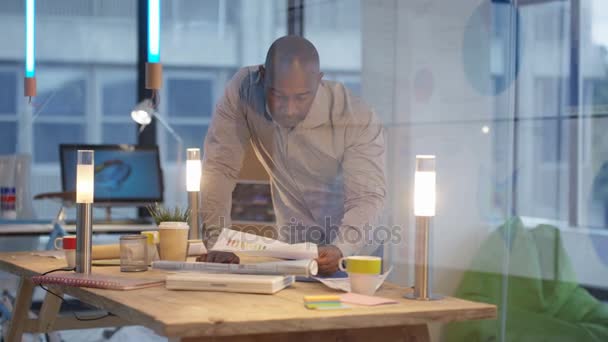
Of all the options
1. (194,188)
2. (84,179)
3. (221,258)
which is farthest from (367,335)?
(194,188)

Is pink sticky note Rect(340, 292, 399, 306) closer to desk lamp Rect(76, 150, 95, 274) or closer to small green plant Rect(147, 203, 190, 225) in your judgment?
desk lamp Rect(76, 150, 95, 274)

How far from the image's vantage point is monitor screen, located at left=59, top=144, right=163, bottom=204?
512 centimetres

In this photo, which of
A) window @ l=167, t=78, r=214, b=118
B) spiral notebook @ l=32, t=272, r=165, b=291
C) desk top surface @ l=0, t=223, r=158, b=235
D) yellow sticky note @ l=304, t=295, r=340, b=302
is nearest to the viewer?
yellow sticky note @ l=304, t=295, r=340, b=302

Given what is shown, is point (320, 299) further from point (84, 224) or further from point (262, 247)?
point (84, 224)

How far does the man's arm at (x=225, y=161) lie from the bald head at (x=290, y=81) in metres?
0.14

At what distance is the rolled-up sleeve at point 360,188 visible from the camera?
2.95m

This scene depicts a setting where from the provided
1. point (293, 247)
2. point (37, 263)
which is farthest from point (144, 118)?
point (293, 247)

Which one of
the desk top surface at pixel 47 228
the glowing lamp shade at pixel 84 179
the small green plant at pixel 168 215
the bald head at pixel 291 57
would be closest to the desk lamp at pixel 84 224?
the glowing lamp shade at pixel 84 179

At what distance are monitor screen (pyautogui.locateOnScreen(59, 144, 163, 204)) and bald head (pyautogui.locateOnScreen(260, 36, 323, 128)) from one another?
2.16 metres

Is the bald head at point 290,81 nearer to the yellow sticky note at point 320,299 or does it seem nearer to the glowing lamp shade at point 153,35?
the glowing lamp shade at point 153,35

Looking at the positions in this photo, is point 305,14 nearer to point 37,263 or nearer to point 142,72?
point 37,263

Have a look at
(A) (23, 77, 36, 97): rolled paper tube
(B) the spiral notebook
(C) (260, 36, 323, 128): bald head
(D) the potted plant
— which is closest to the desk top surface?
(A) (23, 77, 36, 97): rolled paper tube


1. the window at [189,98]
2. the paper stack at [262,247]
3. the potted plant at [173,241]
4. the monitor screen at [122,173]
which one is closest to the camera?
the paper stack at [262,247]

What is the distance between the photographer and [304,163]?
3197 millimetres
